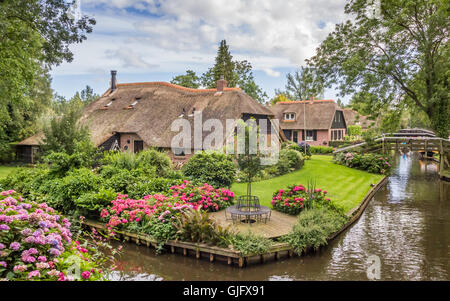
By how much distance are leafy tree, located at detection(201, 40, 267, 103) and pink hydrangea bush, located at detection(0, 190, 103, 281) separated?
111ft

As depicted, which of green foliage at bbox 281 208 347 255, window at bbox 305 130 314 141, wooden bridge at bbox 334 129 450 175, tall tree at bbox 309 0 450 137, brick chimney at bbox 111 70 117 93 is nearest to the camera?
green foliage at bbox 281 208 347 255

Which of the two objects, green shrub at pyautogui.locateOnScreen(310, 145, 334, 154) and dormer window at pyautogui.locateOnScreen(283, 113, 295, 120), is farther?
dormer window at pyautogui.locateOnScreen(283, 113, 295, 120)

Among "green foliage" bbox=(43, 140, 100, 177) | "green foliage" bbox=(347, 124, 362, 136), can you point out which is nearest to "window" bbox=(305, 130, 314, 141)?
"green foliage" bbox=(347, 124, 362, 136)

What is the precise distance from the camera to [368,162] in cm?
2659

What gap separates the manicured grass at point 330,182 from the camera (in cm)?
1686

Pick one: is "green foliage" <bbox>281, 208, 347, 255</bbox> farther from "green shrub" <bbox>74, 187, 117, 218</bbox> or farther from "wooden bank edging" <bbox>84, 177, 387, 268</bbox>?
"green shrub" <bbox>74, 187, 117, 218</bbox>

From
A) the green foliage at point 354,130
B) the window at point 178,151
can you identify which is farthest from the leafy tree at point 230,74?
the window at point 178,151

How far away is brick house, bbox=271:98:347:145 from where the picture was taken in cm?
4375

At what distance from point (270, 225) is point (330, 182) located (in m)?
10.9

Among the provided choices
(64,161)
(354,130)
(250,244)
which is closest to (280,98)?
(354,130)

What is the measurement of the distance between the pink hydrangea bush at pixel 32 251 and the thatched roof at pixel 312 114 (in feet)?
137

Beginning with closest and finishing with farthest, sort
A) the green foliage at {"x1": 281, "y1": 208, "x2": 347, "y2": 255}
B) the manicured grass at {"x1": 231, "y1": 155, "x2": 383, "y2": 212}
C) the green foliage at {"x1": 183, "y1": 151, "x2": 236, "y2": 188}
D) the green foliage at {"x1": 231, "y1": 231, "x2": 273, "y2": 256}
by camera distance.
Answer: the green foliage at {"x1": 231, "y1": 231, "x2": 273, "y2": 256}
the green foliage at {"x1": 281, "y1": 208, "x2": 347, "y2": 255}
the green foliage at {"x1": 183, "y1": 151, "x2": 236, "y2": 188}
the manicured grass at {"x1": 231, "y1": 155, "x2": 383, "y2": 212}
